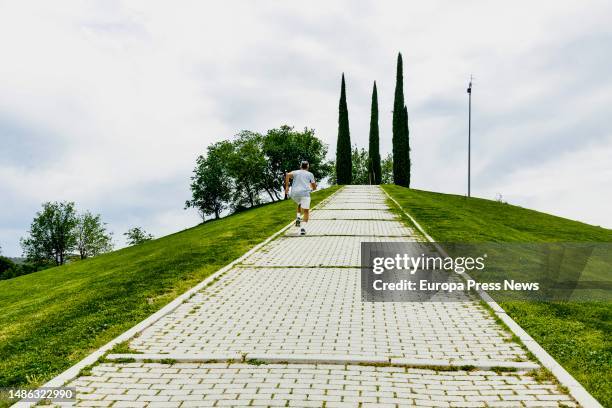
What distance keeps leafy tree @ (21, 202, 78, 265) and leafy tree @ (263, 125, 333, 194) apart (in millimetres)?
26989

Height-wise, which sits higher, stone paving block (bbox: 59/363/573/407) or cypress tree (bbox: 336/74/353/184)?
cypress tree (bbox: 336/74/353/184)

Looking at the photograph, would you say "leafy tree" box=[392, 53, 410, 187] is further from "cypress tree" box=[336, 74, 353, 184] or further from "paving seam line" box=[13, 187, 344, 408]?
"paving seam line" box=[13, 187, 344, 408]

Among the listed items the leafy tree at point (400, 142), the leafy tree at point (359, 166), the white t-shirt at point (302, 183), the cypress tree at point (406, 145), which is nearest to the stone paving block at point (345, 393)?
the white t-shirt at point (302, 183)

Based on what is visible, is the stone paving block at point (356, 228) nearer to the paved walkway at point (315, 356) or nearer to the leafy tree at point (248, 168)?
the paved walkway at point (315, 356)

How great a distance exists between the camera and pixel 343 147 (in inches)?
2263

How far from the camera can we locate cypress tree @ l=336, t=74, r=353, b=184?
5744 cm

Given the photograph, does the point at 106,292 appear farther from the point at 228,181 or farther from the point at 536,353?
the point at 228,181

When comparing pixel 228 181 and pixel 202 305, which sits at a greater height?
pixel 228 181

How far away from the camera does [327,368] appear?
207 inches

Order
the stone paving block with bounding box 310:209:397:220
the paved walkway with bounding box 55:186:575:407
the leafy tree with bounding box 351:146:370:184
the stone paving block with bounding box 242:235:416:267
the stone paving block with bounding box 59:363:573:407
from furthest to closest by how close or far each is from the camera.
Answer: the leafy tree with bounding box 351:146:370:184, the stone paving block with bounding box 310:209:397:220, the stone paving block with bounding box 242:235:416:267, the paved walkway with bounding box 55:186:575:407, the stone paving block with bounding box 59:363:573:407

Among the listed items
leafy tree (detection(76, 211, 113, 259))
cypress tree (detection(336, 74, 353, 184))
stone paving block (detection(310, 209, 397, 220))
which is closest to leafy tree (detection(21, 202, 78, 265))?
leafy tree (detection(76, 211, 113, 259))

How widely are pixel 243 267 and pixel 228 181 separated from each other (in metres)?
56.1

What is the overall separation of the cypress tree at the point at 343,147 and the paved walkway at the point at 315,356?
161 ft

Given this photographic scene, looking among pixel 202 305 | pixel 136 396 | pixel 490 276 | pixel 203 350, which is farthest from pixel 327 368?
pixel 490 276
